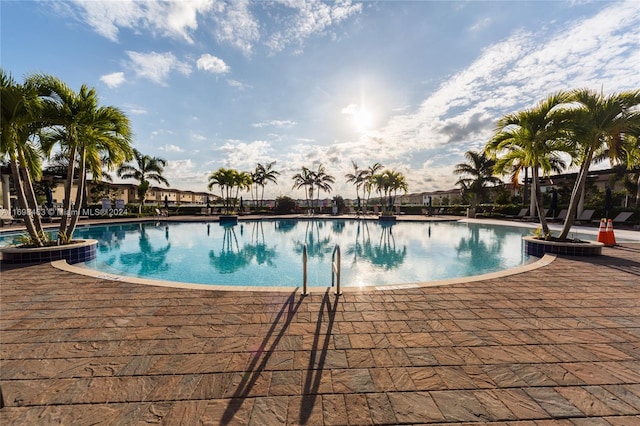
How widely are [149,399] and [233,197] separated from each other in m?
35.5

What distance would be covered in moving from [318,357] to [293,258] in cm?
747

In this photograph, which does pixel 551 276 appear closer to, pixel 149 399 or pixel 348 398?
pixel 348 398

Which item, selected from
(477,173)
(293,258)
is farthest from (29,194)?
(477,173)

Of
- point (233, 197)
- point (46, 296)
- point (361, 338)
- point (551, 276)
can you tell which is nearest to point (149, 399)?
point (361, 338)

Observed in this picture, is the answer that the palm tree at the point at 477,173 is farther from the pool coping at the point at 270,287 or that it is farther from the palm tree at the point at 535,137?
the pool coping at the point at 270,287

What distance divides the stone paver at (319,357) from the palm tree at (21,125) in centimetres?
353

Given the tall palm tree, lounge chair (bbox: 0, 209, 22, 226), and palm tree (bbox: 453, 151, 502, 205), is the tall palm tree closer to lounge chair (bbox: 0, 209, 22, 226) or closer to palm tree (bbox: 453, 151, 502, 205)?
lounge chair (bbox: 0, 209, 22, 226)

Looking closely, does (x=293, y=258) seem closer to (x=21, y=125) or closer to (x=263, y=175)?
(x=21, y=125)

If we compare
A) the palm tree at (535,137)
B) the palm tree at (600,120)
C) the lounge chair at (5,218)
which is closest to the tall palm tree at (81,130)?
the palm tree at (535,137)

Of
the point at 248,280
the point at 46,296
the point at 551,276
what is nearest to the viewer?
the point at 46,296

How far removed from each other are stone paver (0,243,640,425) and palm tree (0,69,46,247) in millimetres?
3532

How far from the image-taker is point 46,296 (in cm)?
462

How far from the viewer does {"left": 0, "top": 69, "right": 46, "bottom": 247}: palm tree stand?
6035mm

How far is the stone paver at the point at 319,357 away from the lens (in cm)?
217
